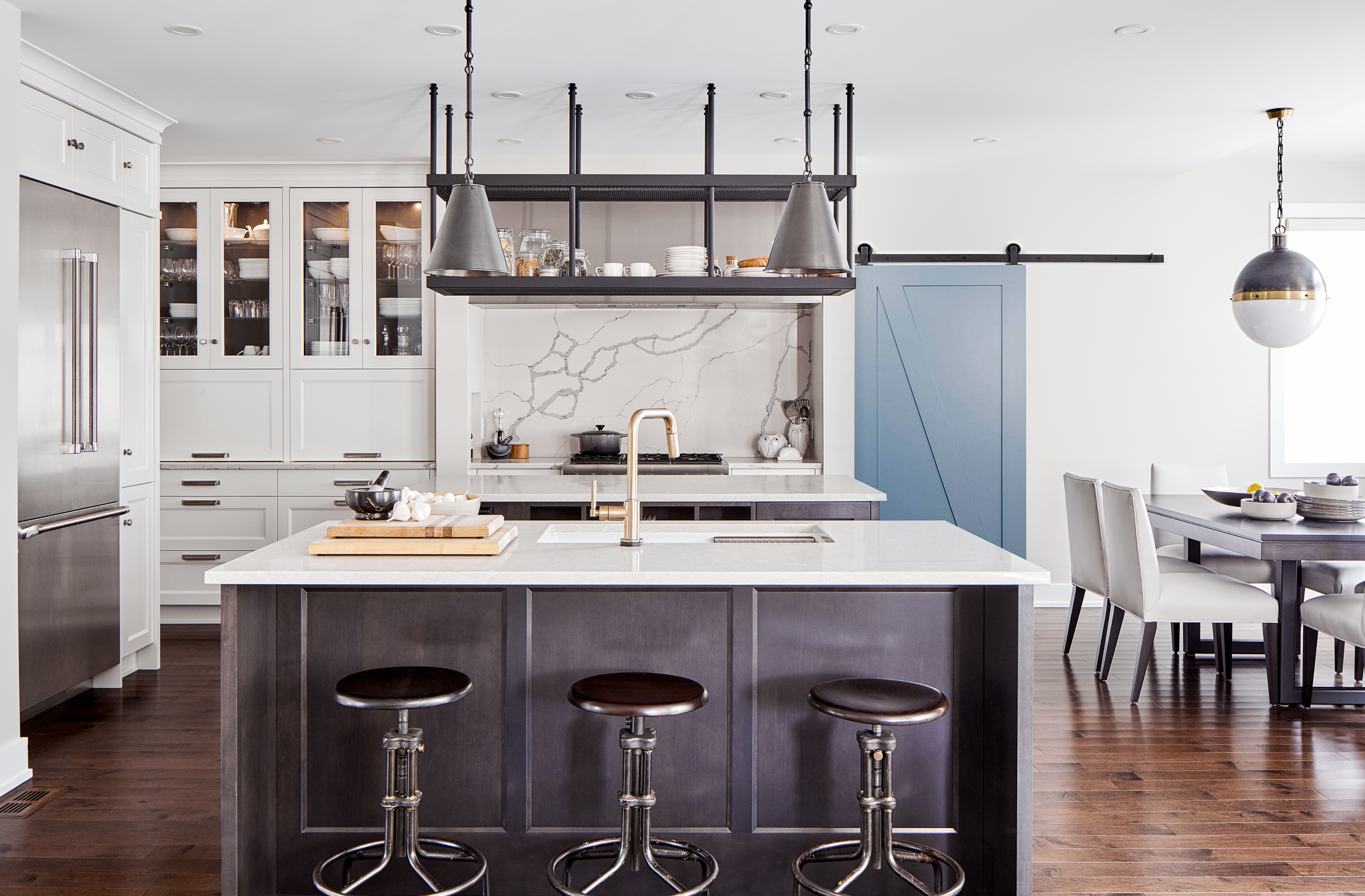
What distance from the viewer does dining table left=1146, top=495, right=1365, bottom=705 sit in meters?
3.74

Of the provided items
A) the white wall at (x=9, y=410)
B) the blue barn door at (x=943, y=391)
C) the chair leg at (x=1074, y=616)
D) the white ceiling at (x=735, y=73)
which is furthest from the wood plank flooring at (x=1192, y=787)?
the white wall at (x=9, y=410)

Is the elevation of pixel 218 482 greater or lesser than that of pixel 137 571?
greater

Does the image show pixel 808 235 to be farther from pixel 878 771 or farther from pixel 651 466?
pixel 651 466

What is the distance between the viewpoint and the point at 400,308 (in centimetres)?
544

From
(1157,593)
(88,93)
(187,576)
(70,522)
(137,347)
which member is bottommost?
(187,576)

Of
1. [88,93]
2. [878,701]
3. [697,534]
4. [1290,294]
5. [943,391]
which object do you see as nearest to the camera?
[878,701]

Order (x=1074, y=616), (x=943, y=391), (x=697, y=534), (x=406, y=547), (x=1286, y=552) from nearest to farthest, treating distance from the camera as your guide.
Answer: (x=406, y=547), (x=697, y=534), (x=1286, y=552), (x=1074, y=616), (x=943, y=391)

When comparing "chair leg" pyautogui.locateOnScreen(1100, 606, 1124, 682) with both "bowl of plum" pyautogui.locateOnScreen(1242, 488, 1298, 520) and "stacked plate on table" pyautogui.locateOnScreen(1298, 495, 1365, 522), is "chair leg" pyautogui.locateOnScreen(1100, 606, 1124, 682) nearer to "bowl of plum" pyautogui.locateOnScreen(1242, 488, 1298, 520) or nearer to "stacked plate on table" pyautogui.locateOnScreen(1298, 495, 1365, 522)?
"bowl of plum" pyautogui.locateOnScreen(1242, 488, 1298, 520)

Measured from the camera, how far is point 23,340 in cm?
353

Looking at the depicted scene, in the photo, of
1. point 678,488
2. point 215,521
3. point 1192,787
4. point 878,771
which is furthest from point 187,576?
point 1192,787

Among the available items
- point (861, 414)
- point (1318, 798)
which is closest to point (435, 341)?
point (861, 414)

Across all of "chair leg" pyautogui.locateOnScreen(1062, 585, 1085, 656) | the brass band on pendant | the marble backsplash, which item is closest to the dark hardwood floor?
"chair leg" pyautogui.locateOnScreen(1062, 585, 1085, 656)

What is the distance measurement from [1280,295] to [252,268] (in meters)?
5.17

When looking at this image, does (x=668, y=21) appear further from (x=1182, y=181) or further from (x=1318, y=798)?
(x=1182, y=181)
